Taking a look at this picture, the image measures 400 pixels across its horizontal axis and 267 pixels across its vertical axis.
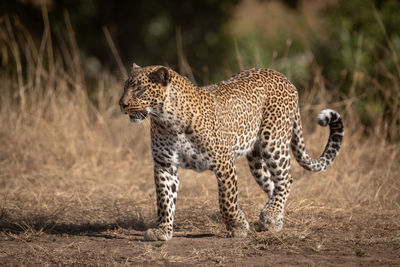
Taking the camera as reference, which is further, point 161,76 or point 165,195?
point 165,195

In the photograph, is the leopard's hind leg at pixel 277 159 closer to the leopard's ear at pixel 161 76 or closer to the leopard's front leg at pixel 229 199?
the leopard's front leg at pixel 229 199

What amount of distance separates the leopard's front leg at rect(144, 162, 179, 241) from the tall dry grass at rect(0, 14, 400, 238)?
566 mm

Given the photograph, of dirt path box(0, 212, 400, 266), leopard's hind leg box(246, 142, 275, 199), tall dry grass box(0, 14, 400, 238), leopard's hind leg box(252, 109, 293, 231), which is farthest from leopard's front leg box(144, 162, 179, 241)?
leopard's hind leg box(246, 142, 275, 199)

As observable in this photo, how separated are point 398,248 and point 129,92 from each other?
8.88 feet

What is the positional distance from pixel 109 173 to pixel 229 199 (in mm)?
3270

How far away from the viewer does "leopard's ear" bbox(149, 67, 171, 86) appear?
5.57 metres

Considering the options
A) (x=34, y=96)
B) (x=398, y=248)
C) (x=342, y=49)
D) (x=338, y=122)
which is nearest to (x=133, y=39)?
(x=342, y=49)

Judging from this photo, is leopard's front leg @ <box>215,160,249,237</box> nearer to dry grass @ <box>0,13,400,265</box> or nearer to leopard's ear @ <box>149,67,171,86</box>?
dry grass @ <box>0,13,400,265</box>

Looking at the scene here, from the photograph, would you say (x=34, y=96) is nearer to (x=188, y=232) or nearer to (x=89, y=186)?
(x=89, y=186)

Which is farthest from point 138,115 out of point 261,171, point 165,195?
point 261,171

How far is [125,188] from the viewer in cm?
835

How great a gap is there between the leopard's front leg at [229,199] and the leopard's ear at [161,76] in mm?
937

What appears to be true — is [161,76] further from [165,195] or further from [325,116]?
[325,116]

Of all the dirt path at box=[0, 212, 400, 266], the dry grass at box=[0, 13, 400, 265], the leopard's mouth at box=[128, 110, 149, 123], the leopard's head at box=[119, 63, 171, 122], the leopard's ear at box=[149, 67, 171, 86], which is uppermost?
the leopard's ear at box=[149, 67, 171, 86]
